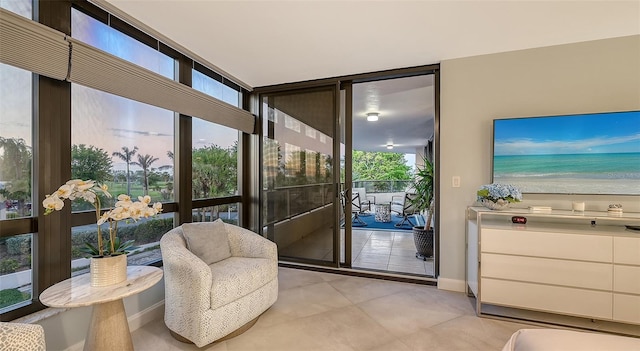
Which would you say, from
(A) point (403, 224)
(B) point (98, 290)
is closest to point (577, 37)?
(B) point (98, 290)

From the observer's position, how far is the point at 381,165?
13.3 meters

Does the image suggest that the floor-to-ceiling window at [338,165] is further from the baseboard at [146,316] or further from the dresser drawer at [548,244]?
the baseboard at [146,316]

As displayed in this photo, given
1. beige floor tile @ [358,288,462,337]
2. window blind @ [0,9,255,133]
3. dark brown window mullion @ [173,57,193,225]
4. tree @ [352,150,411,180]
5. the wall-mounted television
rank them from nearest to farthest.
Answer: window blind @ [0,9,255,133]
beige floor tile @ [358,288,462,337]
the wall-mounted television
dark brown window mullion @ [173,57,193,225]
tree @ [352,150,411,180]

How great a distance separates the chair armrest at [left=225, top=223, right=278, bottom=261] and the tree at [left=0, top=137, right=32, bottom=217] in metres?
1.40

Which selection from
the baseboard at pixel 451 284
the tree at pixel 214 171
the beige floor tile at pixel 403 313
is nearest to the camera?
the beige floor tile at pixel 403 313

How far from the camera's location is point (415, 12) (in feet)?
6.69

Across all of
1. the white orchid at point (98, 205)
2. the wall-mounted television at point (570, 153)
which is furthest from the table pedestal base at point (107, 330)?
the wall-mounted television at point (570, 153)

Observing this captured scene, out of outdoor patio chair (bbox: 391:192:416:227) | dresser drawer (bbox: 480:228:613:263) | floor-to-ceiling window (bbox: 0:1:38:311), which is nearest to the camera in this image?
floor-to-ceiling window (bbox: 0:1:38:311)

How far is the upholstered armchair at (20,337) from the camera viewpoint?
40.3 inches

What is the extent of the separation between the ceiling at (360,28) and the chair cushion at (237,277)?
1988 millimetres

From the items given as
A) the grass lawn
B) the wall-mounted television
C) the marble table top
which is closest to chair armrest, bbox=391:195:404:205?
the wall-mounted television

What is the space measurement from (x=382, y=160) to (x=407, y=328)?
38.0ft

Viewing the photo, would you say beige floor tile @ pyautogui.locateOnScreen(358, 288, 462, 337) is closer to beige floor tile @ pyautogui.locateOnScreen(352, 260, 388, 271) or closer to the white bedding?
beige floor tile @ pyautogui.locateOnScreen(352, 260, 388, 271)

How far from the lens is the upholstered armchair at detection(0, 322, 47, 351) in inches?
40.3
